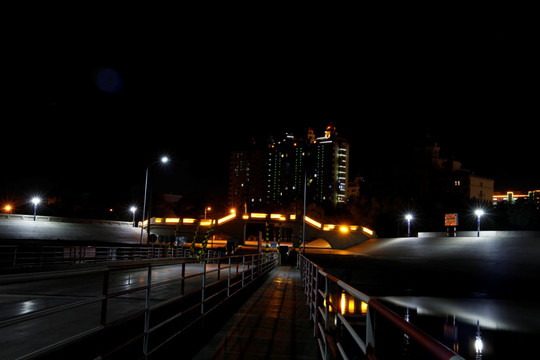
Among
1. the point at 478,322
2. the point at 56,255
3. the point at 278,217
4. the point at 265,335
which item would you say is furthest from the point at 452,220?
the point at 265,335

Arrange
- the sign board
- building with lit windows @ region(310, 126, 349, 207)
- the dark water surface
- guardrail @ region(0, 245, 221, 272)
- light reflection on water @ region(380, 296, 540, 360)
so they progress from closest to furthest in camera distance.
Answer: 1. the dark water surface
2. light reflection on water @ region(380, 296, 540, 360)
3. guardrail @ region(0, 245, 221, 272)
4. the sign board
5. building with lit windows @ region(310, 126, 349, 207)

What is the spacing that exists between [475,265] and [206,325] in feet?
133

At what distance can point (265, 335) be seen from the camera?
8891mm

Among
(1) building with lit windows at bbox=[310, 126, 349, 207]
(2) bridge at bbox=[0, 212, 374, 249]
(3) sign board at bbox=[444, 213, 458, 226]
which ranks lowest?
(2) bridge at bbox=[0, 212, 374, 249]

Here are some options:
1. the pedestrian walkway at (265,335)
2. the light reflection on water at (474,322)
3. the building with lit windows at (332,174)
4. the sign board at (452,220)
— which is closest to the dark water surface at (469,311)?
the light reflection on water at (474,322)

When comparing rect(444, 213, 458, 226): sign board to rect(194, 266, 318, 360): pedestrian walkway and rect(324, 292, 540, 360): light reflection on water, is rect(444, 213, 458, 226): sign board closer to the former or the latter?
rect(324, 292, 540, 360): light reflection on water

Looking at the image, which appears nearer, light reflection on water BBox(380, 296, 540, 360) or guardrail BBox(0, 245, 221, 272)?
light reflection on water BBox(380, 296, 540, 360)

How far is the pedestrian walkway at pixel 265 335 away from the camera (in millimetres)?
7352

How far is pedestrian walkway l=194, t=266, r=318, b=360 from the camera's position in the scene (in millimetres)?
7352

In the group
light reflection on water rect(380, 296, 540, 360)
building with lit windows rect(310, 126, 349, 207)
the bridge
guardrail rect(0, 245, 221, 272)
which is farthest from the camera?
building with lit windows rect(310, 126, 349, 207)

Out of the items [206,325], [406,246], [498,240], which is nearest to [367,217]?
[406,246]

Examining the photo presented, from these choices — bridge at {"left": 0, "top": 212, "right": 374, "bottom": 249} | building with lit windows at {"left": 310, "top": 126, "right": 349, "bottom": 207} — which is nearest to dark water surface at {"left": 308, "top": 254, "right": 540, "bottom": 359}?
bridge at {"left": 0, "top": 212, "right": 374, "bottom": 249}

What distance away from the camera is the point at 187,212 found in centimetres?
17962

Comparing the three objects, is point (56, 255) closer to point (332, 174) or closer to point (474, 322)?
point (474, 322)
